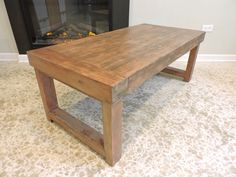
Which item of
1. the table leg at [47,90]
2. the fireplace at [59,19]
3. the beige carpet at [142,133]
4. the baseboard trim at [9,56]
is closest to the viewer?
the beige carpet at [142,133]

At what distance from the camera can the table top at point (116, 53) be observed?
34.6 inches

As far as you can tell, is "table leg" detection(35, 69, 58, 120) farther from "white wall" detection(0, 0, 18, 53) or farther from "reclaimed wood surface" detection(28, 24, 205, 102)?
"white wall" detection(0, 0, 18, 53)

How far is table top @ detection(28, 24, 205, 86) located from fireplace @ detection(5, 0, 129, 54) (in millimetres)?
745

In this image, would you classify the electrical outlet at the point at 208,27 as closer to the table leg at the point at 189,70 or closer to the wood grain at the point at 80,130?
the table leg at the point at 189,70

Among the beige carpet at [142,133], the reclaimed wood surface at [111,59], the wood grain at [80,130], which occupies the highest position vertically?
the reclaimed wood surface at [111,59]

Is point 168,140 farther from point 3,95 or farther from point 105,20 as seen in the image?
point 105,20

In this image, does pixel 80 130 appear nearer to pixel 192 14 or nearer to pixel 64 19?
pixel 64 19

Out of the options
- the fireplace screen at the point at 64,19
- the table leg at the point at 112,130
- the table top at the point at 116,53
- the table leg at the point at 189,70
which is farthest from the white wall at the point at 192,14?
the table leg at the point at 112,130

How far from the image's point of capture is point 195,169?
1010mm

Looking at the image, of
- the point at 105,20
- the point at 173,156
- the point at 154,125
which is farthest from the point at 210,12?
the point at 173,156

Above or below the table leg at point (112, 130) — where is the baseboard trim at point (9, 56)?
below

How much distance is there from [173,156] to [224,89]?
1.07 meters

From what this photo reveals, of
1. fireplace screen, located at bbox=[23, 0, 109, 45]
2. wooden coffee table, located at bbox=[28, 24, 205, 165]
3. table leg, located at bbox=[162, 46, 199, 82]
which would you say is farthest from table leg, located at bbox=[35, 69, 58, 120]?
fireplace screen, located at bbox=[23, 0, 109, 45]

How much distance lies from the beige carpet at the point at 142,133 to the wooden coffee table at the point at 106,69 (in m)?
0.10
